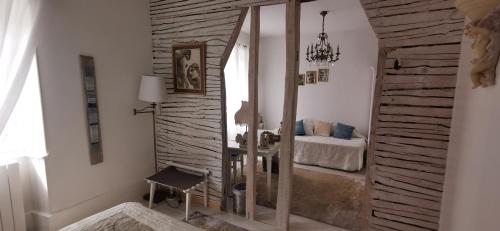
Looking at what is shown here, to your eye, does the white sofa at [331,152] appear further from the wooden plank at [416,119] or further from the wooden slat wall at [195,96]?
the wooden plank at [416,119]

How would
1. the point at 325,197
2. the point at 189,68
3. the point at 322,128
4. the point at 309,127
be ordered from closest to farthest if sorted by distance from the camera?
1. the point at 189,68
2. the point at 325,197
3. the point at 322,128
4. the point at 309,127

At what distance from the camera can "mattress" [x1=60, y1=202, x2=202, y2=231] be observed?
156 cm

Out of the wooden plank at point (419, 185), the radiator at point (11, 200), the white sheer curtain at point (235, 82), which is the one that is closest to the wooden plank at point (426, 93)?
the wooden plank at point (419, 185)

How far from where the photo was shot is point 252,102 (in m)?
2.38

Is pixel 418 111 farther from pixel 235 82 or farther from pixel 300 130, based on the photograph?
pixel 235 82

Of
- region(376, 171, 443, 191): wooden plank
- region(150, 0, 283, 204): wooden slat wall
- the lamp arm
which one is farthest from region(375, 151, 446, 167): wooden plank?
the lamp arm

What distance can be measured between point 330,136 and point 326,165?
681 mm

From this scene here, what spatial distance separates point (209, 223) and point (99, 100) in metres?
1.65

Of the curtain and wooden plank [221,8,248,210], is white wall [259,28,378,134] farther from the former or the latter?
the curtain

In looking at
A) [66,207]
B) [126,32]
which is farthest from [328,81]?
[66,207]

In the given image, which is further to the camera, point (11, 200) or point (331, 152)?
point (331, 152)

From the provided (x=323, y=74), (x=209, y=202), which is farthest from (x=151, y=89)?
(x=323, y=74)

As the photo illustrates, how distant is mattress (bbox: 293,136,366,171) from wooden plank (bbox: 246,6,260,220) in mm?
1961

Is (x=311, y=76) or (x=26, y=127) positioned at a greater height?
(x=311, y=76)
